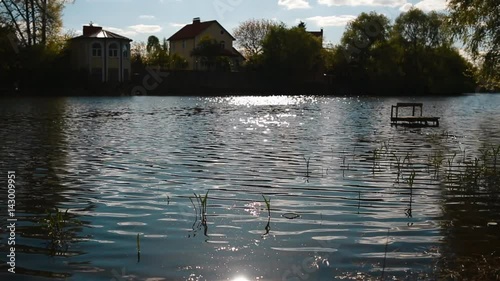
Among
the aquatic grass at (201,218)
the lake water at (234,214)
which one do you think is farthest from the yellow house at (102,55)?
the aquatic grass at (201,218)

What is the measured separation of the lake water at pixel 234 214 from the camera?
7.05 meters

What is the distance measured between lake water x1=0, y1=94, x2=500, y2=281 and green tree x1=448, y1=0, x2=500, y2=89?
919cm

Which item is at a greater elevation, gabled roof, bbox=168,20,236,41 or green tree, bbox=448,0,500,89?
gabled roof, bbox=168,20,236,41

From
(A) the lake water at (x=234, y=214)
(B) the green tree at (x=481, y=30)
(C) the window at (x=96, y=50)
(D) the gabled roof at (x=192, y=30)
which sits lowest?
(A) the lake water at (x=234, y=214)

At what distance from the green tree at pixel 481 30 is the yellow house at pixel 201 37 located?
245 feet

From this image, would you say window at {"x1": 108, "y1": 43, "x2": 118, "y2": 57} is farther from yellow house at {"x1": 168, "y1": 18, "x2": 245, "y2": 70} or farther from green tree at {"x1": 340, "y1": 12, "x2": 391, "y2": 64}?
green tree at {"x1": 340, "y1": 12, "x2": 391, "y2": 64}

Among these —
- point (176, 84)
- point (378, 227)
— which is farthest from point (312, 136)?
point (176, 84)

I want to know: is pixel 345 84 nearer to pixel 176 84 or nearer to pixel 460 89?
pixel 460 89

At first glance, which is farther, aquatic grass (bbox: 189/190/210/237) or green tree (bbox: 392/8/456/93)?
green tree (bbox: 392/8/456/93)

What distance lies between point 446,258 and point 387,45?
93.4 m

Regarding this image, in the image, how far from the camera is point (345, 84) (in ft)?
350

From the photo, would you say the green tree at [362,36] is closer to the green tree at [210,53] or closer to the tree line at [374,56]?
the tree line at [374,56]

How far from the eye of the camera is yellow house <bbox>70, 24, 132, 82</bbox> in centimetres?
8156

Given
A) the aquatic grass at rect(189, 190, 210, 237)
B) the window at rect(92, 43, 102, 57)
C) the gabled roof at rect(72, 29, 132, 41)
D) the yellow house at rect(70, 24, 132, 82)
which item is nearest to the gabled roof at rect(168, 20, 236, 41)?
the gabled roof at rect(72, 29, 132, 41)
